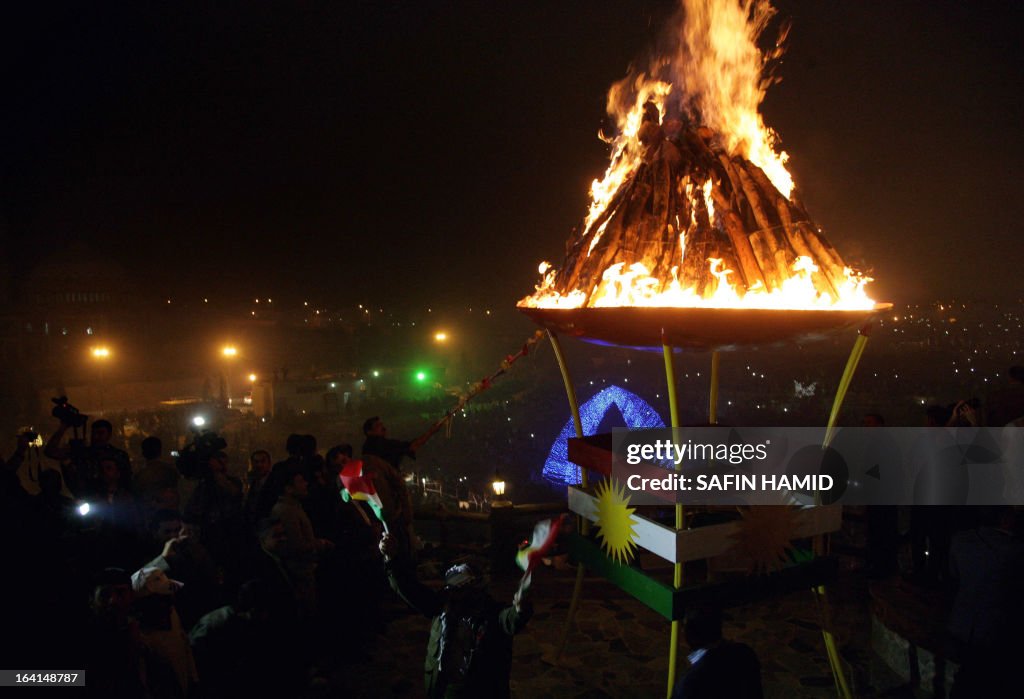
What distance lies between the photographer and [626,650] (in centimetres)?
621

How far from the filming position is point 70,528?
626 centimetres

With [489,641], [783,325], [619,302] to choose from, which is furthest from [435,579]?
[783,325]

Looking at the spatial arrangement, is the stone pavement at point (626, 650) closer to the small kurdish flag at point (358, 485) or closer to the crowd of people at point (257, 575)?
the crowd of people at point (257, 575)

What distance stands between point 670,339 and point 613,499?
153cm

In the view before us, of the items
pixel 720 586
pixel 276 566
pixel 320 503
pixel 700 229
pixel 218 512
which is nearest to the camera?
pixel 720 586

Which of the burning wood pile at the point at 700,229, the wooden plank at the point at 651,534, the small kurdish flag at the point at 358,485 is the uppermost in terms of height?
the burning wood pile at the point at 700,229

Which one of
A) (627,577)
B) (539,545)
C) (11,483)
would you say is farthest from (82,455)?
(627,577)

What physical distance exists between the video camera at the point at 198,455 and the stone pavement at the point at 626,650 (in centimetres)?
268

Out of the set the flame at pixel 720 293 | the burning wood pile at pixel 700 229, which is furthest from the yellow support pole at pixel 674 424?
the burning wood pile at pixel 700 229

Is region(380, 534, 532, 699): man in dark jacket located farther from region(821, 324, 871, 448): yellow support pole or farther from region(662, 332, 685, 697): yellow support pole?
region(821, 324, 871, 448): yellow support pole

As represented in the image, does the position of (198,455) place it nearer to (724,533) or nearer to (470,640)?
(470,640)

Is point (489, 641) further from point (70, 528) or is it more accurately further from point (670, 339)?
point (70, 528)

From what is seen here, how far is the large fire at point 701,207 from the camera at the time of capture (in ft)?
15.4

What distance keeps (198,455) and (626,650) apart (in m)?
4.99
